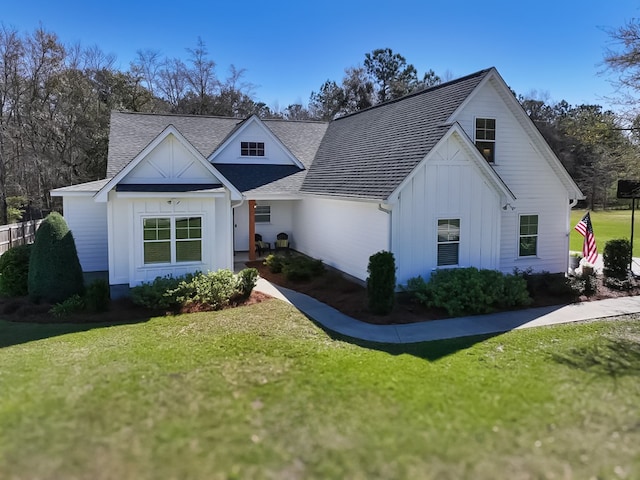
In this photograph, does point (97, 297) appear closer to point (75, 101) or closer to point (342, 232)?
point (342, 232)

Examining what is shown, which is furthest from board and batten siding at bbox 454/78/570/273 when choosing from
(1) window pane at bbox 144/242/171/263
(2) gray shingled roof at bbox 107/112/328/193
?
(1) window pane at bbox 144/242/171/263

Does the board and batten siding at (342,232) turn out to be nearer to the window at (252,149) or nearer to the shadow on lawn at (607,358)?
the window at (252,149)

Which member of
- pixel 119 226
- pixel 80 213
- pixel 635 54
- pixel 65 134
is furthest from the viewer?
pixel 65 134

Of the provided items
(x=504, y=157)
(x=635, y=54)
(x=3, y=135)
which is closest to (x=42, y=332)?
(x=504, y=157)

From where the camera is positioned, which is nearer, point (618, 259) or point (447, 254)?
point (447, 254)

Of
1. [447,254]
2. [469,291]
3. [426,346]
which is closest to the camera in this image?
[426,346]

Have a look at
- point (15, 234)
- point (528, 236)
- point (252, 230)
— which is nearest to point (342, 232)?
point (252, 230)

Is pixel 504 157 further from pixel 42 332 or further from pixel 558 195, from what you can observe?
pixel 42 332
